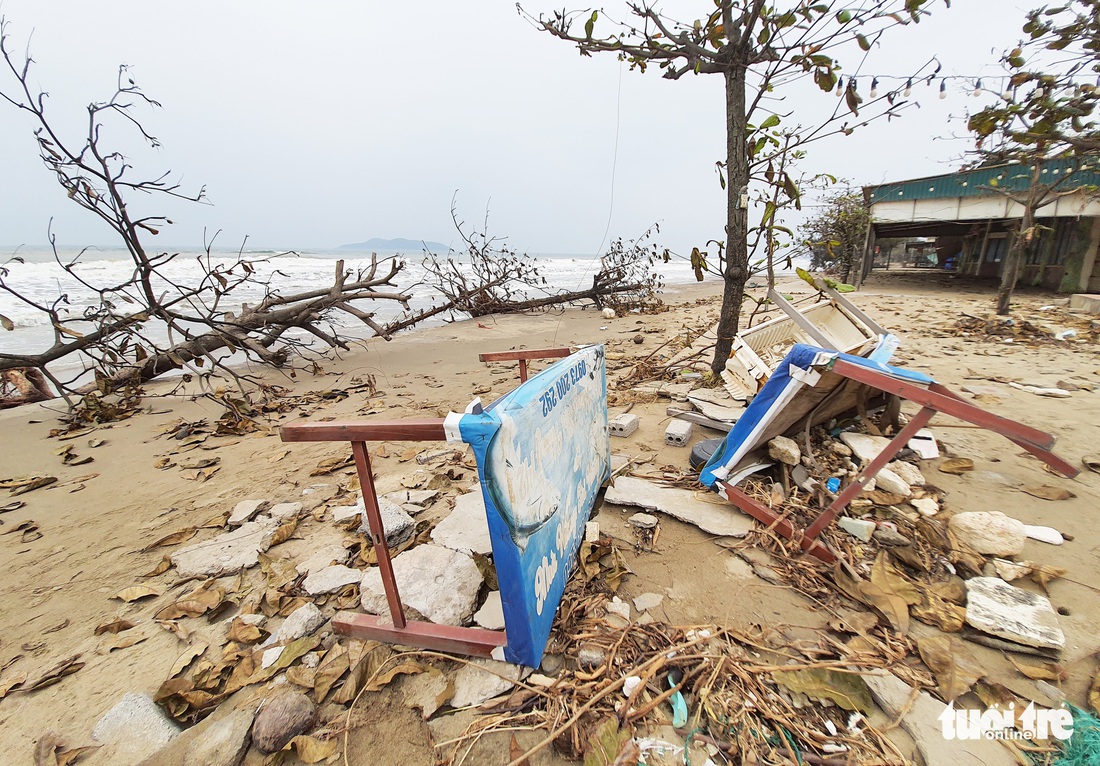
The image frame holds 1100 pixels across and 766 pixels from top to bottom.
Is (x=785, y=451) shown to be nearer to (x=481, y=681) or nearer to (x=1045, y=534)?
(x=1045, y=534)

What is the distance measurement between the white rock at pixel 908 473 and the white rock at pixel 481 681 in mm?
2497

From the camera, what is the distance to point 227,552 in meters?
2.41

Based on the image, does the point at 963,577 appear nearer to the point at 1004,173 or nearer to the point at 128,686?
the point at 128,686

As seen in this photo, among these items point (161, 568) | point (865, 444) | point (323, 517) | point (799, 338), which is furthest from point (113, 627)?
point (799, 338)

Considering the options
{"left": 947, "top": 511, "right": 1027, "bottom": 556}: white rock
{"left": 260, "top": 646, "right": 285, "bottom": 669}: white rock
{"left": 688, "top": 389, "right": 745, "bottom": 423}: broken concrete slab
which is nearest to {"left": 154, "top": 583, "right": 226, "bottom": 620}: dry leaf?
{"left": 260, "top": 646, "right": 285, "bottom": 669}: white rock

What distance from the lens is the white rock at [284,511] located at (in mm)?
2727

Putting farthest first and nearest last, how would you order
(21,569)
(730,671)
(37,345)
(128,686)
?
(37,345) → (21,569) → (128,686) → (730,671)

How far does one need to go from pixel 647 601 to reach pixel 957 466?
245 cm

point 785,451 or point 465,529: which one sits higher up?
point 785,451

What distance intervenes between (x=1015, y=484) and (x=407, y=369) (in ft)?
21.7

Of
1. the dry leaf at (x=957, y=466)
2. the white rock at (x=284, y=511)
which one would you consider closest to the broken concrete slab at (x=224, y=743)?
the white rock at (x=284, y=511)

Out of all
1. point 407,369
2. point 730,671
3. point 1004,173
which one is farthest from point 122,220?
point 1004,173

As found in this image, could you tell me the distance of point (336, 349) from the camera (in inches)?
318

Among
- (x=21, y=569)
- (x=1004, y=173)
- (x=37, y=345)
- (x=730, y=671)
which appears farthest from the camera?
(x=1004, y=173)
